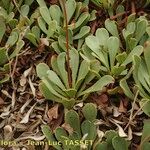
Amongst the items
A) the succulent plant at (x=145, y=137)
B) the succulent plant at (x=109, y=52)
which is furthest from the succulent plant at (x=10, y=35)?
the succulent plant at (x=145, y=137)

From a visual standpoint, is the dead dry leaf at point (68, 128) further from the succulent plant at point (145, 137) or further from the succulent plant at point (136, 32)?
the succulent plant at point (136, 32)

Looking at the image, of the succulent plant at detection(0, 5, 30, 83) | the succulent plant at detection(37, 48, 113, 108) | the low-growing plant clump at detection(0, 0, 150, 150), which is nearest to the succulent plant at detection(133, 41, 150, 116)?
the low-growing plant clump at detection(0, 0, 150, 150)

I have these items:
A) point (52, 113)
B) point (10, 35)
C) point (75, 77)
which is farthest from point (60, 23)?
point (52, 113)

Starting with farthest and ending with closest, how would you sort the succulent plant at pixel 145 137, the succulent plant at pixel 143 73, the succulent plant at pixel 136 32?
the succulent plant at pixel 136 32 < the succulent plant at pixel 143 73 < the succulent plant at pixel 145 137

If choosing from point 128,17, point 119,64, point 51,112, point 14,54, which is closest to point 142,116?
point 119,64

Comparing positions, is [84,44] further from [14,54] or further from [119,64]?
[14,54]

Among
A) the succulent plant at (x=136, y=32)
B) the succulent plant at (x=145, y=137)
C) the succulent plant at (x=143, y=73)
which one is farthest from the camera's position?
the succulent plant at (x=136, y=32)
